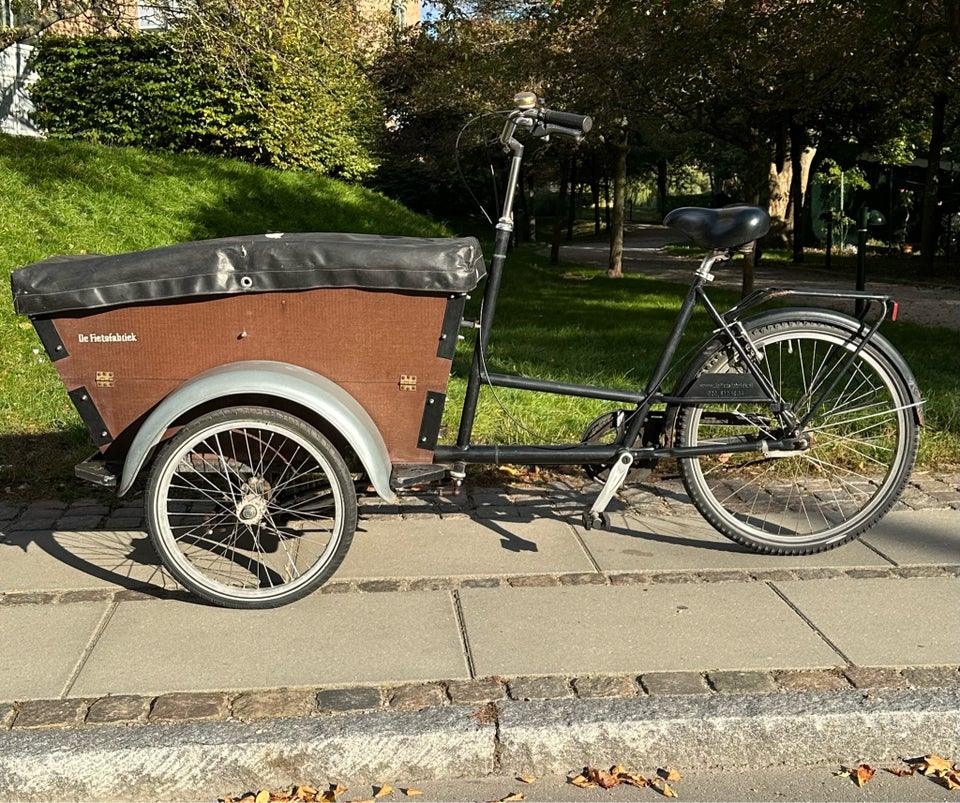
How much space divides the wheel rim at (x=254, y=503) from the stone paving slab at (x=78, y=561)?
8.0 inches

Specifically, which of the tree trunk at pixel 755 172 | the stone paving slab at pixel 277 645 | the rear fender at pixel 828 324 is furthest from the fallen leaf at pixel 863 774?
the tree trunk at pixel 755 172

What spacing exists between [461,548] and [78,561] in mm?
1589

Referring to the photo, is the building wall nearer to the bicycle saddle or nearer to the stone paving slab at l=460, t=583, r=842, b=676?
the bicycle saddle

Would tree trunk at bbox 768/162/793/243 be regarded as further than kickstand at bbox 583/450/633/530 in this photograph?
Yes

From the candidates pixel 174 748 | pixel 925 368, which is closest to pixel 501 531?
pixel 174 748

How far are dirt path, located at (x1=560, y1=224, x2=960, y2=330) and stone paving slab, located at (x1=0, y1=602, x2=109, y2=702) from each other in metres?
8.98

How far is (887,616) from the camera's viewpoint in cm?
361

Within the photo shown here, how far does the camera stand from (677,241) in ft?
118

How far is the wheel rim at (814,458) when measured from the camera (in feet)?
13.4

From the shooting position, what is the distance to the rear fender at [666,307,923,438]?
3990 millimetres

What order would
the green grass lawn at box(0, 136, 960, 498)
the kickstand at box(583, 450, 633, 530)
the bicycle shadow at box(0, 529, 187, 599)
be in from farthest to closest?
1. the green grass lawn at box(0, 136, 960, 498)
2. the kickstand at box(583, 450, 633, 530)
3. the bicycle shadow at box(0, 529, 187, 599)

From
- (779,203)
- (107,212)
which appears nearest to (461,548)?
(107,212)

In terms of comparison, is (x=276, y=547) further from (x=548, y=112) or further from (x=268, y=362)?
(x=548, y=112)

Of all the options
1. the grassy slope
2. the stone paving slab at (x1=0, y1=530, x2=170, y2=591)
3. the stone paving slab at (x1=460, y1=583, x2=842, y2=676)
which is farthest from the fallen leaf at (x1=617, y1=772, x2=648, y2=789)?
the grassy slope
